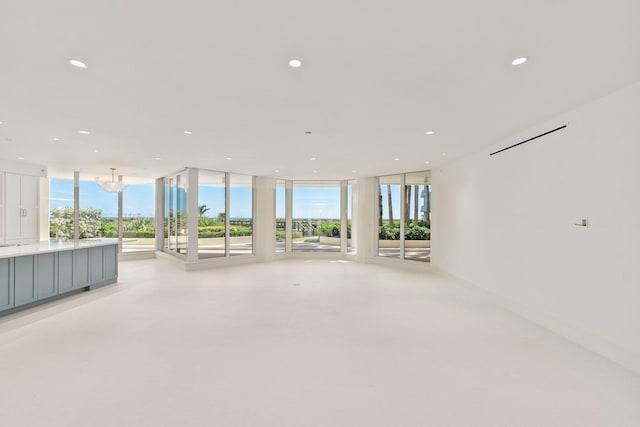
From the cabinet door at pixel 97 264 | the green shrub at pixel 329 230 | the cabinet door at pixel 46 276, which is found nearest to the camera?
the cabinet door at pixel 46 276

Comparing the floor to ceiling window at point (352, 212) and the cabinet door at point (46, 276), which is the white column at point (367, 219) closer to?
the floor to ceiling window at point (352, 212)

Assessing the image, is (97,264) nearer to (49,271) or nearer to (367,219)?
(49,271)

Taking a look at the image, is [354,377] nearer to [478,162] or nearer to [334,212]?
[478,162]

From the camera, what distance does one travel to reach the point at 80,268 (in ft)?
17.7

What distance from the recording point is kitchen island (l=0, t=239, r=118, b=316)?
4188mm

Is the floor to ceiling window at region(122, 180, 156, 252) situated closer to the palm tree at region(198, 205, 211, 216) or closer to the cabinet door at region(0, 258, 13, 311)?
the palm tree at region(198, 205, 211, 216)

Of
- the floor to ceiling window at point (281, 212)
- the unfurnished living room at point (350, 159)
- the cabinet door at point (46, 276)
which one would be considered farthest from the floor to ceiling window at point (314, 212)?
the cabinet door at point (46, 276)

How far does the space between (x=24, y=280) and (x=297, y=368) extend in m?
4.67

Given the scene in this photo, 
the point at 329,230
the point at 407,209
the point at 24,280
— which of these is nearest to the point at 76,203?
the point at 24,280

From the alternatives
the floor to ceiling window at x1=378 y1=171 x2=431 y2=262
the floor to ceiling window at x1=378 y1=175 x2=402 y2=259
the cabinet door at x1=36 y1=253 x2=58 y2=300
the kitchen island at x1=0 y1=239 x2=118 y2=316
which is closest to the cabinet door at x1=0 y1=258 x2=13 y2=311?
the kitchen island at x1=0 y1=239 x2=118 y2=316

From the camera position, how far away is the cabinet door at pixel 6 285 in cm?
Result: 405

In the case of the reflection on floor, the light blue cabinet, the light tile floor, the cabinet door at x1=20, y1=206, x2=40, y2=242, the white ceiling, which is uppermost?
the white ceiling

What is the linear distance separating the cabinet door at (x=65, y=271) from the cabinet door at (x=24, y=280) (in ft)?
1.50

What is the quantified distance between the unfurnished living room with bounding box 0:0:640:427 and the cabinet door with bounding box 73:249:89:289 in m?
0.04
